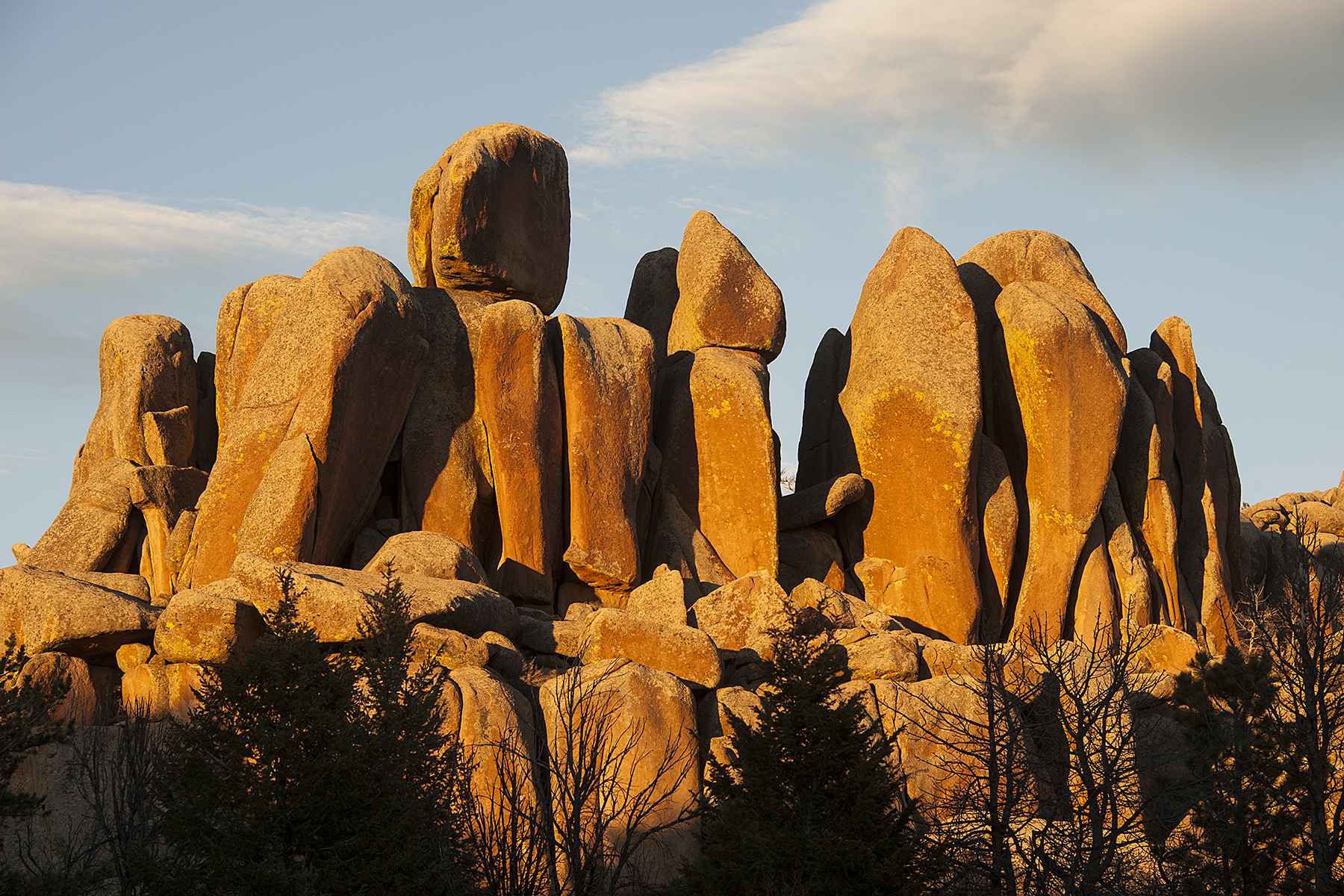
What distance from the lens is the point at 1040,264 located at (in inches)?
1355

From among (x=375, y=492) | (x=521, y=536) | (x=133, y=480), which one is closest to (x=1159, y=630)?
(x=521, y=536)

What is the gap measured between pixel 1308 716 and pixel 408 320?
16.8 metres

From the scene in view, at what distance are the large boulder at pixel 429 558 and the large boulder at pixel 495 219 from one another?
24.0 feet

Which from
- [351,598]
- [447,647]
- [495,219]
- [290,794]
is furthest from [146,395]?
[290,794]

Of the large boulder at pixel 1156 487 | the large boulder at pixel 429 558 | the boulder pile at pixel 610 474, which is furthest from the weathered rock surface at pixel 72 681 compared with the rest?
the large boulder at pixel 1156 487

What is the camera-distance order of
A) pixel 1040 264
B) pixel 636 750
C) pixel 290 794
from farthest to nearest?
pixel 1040 264, pixel 636 750, pixel 290 794

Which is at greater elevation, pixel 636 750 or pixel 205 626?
pixel 205 626

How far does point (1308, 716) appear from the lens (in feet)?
56.1

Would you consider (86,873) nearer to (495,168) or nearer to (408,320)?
(408,320)

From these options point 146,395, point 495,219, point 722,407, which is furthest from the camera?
point 722,407

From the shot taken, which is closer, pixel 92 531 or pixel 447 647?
pixel 447 647

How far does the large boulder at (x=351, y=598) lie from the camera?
1928 centimetres

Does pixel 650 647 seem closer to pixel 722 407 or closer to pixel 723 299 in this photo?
pixel 722 407

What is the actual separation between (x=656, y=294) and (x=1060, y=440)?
10.5m
